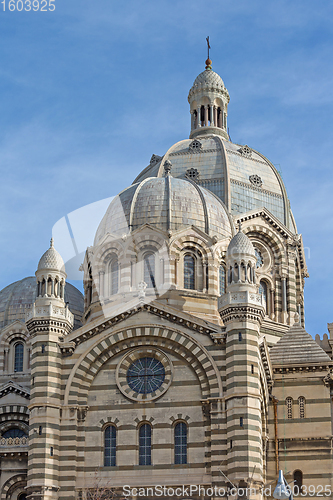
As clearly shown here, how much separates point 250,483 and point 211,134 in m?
25.5

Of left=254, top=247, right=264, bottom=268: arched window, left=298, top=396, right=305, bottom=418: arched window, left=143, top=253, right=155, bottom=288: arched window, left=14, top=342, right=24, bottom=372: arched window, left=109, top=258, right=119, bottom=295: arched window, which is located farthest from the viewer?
left=254, top=247, right=264, bottom=268: arched window

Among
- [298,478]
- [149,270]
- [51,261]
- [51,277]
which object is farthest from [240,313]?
[51,261]

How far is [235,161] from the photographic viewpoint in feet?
181

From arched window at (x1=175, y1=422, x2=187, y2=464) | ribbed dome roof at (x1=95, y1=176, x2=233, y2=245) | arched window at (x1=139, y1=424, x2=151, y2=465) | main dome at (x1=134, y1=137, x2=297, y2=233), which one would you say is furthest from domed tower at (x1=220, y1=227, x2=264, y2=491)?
main dome at (x1=134, y1=137, x2=297, y2=233)

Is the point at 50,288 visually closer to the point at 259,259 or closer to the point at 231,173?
Result: the point at 259,259

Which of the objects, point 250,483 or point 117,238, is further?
point 117,238

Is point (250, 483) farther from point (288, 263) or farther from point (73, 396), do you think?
point (288, 263)

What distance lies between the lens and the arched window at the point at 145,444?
40625mm

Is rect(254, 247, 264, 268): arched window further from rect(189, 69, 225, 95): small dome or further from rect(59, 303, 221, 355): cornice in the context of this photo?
rect(189, 69, 225, 95): small dome

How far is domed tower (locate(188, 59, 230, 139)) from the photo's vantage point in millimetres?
59906

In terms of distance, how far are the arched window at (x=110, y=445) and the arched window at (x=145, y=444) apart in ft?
3.42

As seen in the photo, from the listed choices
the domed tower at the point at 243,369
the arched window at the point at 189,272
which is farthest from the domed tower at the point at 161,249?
the domed tower at the point at 243,369

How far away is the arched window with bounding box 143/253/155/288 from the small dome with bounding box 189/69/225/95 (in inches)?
657

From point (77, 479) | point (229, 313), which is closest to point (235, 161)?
point (229, 313)
